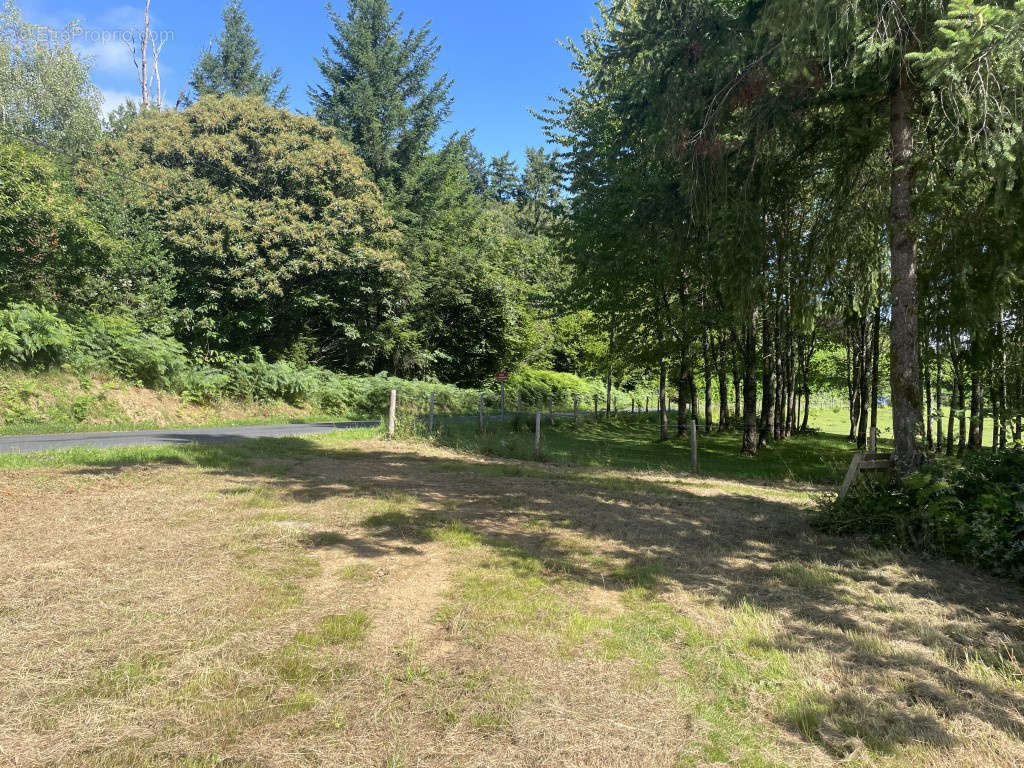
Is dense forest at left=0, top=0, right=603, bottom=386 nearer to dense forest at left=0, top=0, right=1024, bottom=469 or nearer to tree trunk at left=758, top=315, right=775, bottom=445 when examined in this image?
dense forest at left=0, top=0, right=1024, bottom=469

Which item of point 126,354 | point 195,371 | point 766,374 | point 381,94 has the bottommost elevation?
point 195,371

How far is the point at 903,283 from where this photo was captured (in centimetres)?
750

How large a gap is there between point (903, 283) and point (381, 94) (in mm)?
32151

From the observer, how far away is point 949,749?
105 inches

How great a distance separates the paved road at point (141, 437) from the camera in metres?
10.6

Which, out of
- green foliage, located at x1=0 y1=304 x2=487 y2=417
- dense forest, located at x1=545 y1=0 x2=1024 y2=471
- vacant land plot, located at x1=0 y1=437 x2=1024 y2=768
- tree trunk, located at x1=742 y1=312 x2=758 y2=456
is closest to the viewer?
vacant land plot, located at x1=0 y1=437 x2=1024 y2=768

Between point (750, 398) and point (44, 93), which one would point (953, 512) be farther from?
point (44, 93)

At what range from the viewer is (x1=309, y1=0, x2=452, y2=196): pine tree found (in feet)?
105

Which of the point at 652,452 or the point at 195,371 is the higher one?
the point at 195,371

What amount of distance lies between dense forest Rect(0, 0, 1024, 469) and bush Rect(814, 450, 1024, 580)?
81cm

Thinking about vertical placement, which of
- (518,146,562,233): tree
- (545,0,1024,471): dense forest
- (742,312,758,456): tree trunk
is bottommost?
(742,312,758,456): tree trunk

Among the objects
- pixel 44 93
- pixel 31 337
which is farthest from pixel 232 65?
pixel 31 337

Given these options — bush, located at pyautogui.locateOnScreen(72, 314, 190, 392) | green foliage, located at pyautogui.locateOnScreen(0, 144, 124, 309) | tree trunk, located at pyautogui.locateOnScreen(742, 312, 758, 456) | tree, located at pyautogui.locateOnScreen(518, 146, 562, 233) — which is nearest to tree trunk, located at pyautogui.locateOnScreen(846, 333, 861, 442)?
tree trunk, located at pyautogui.locateOnScreen(742, 312, 758, 456)

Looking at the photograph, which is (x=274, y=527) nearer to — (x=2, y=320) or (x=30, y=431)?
(x=30, y=431)
